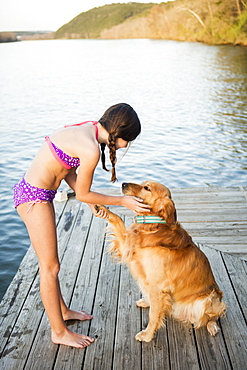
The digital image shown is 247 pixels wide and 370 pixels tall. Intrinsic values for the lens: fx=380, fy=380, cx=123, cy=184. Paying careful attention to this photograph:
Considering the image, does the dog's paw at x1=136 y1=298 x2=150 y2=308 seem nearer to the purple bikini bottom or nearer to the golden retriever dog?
the golden retriever dog

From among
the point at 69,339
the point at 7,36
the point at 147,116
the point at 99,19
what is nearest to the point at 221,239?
the point at 69,339

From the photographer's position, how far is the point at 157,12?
208 feet

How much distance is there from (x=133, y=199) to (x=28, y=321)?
132 centimetres

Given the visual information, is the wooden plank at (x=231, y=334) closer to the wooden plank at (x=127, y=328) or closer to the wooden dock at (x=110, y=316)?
the wooden dock at (x=110, y=316)

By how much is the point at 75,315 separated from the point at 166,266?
87 cm

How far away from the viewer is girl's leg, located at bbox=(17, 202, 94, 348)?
255 cm

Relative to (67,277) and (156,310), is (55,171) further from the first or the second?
(67,277)

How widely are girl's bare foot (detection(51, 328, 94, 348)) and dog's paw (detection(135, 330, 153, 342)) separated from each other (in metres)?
0.37

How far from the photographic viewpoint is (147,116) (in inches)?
554

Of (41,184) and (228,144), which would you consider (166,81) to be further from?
(41,184)

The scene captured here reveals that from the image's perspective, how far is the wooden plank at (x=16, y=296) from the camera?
296 centimetres

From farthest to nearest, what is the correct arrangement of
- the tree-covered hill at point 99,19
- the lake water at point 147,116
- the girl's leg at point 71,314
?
the tree-covered hill at point 99,19
the lake water at point 147,116
the girl's leg at point 71,314

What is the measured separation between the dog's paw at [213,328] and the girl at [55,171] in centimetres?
118

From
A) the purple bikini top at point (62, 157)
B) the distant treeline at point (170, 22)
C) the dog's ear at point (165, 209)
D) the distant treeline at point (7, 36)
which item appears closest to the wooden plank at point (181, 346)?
the dog's ear at point (165, 209)
